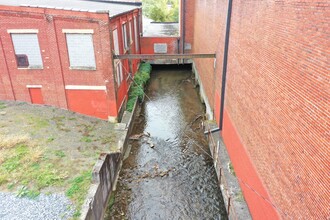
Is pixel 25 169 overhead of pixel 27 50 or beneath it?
beneath

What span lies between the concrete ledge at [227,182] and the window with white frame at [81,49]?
301 inches

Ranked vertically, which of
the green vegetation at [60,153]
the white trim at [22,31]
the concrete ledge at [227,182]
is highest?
the white trim at [22,31]

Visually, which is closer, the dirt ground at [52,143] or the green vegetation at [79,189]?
the green vegetation at [79,189]

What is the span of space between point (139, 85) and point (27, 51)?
9.41 meters

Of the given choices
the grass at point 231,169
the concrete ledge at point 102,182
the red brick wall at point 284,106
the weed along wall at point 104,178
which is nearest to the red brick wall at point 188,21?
the weed along wall at point 104,178

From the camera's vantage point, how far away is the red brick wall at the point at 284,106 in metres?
4.87

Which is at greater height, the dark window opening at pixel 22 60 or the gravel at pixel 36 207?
the dark window opening at pixel 22 60

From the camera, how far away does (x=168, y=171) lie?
13.1 m

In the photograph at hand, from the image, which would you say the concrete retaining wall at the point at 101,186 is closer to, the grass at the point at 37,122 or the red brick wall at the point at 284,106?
the grass at the point at 37,122

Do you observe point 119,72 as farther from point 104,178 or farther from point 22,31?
point 104,178

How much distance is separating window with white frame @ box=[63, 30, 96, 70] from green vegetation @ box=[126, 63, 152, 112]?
4518 millimetres

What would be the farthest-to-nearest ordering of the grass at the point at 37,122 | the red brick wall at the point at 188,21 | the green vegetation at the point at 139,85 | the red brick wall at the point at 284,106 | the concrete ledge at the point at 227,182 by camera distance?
the red brick wall at the point at 188,21 < the green vegetation at the point at 139,85 < the grass at the point at 37,122 < the concrete ledge at the point at 227,182 < the red brick wall at the point at 284,106

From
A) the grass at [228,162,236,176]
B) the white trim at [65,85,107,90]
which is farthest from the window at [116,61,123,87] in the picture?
the grass at [228,162,236,176]

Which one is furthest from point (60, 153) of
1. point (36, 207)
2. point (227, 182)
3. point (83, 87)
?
point (227, 182)
